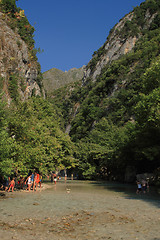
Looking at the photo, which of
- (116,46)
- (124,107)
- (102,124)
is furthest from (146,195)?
(116,46)

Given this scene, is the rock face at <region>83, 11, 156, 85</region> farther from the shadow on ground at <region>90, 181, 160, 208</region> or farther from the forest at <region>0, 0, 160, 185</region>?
the shadow on ground at <region>90, 181, 160, 208</region>

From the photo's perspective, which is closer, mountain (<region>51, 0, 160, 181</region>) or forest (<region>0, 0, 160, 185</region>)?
forest (<region>0, 0, 160, 185</region>)

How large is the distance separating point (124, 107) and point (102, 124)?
6.44m

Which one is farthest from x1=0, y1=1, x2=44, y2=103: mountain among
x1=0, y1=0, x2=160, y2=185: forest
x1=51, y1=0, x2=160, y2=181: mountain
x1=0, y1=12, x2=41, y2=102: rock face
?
x1=51, y1=0, x2=160, y2=181: mountain

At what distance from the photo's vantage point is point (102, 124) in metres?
54.3

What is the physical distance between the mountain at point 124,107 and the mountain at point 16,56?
17267mm

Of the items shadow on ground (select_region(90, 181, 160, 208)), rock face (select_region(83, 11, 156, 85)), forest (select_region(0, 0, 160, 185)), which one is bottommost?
shadow on ground (select_region(90, 181, 160, 208))

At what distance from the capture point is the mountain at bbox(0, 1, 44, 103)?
43406 millimetres

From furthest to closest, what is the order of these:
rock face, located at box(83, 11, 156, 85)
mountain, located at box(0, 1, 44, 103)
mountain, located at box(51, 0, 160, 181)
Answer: rock face, located at box(83, 11, 156, 85)
mountain, located at box(0, 1, 44, 103)
mountain, located at box(51, 0, 160, 181)

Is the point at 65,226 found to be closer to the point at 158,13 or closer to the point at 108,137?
the point at 108,137

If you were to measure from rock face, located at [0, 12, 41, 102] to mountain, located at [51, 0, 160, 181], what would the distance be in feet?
57.1

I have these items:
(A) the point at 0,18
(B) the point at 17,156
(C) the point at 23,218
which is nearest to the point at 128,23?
(A) the point at 0,18

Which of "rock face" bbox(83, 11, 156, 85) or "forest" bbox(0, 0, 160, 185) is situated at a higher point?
"rock face" bbox(83, 11, 156, 85)

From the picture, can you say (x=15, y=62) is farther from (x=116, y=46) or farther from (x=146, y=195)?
(x=116, y=46)
